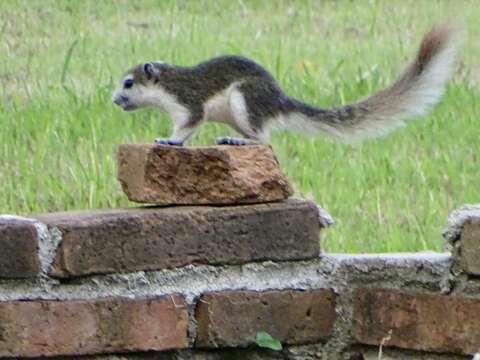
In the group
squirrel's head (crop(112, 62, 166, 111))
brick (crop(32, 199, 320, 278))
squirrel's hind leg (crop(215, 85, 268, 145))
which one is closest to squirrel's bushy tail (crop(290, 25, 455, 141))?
squirrel's hind leg (crop(215, 85, 268, 145))

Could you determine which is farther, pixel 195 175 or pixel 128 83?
pixel 128 83

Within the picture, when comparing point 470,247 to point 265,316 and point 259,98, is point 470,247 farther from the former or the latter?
point 259,98

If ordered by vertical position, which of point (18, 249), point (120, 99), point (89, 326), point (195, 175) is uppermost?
point (120, 99)

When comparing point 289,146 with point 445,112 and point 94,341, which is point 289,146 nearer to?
point 445,112

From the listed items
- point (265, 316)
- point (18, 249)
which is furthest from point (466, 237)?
point (18, 249)

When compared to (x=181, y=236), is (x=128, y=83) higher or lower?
higher

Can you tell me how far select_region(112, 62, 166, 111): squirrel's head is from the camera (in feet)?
11.3

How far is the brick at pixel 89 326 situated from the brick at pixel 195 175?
215 millimetres

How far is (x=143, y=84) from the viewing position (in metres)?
3.47

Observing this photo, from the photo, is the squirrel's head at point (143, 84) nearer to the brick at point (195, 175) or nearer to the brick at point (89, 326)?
the brick at point (195, 175)

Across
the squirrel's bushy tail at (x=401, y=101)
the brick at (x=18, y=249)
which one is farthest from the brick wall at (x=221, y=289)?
the squirrel's bushy tail at (x=401, y=101)

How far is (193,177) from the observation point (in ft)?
9.49

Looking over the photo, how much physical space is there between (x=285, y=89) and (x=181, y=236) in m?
2.41

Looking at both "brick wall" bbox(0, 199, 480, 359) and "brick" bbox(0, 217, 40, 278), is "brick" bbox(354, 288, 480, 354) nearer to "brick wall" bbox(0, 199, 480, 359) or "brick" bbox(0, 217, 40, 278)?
"brick wall" bbox(0, 199, 480, 359)
